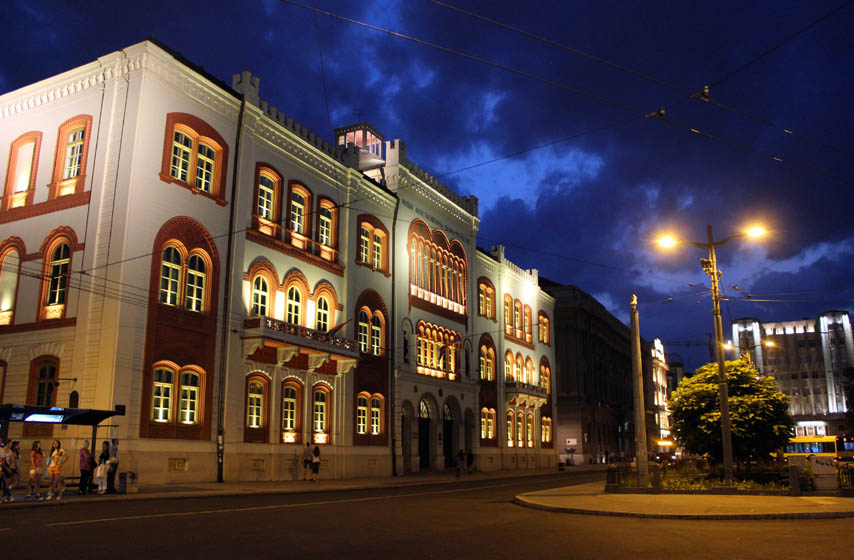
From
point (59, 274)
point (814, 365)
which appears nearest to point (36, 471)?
point (59, 274)

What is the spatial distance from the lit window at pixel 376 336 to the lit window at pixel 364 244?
3301mm

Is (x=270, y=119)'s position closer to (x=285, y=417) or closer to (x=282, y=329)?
(x=282, y=329)

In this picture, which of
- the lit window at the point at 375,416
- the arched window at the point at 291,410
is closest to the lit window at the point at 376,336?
the lit window at the point at 375,416

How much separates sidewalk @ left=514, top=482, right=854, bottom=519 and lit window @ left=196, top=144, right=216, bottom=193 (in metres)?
17.5

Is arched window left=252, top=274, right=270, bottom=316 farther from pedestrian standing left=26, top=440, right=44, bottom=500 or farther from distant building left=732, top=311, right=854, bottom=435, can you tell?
distant building left=732, top=311, right=854, bottom=435

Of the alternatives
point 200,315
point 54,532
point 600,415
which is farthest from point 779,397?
point 600,415

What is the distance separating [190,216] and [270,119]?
6777 mm

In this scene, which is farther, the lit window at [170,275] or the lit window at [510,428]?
the lit window at [510,428]

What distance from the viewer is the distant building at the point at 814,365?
134 m

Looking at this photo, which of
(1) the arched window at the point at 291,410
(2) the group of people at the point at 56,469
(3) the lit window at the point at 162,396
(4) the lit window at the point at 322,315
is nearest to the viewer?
(2) the group of people at the point at 56,469

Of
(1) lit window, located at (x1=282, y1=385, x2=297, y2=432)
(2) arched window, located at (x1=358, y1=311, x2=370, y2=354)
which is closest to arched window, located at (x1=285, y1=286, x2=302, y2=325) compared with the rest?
(1) lit window, located at (x1=282, y1=385, x2=297, y2=432)

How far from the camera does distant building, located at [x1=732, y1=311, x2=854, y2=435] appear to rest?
134500mm

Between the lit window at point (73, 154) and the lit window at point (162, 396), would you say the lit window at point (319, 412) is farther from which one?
the lit window at point (73, 154)

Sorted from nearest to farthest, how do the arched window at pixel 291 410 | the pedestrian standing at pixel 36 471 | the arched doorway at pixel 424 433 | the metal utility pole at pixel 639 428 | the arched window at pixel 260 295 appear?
the pedestrian standing at pixel 36 471
the metal utility pole at pixel 639 428
the arched window at pixel 260 295
the arched window at pixel 291 410
the arched doorway at pixel 424 433
